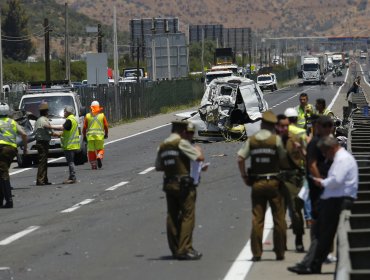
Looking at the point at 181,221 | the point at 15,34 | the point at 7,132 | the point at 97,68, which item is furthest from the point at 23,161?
the point at 15,34

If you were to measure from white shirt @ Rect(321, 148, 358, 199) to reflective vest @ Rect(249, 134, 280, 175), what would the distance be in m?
1.94

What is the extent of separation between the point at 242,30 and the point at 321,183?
609 feet

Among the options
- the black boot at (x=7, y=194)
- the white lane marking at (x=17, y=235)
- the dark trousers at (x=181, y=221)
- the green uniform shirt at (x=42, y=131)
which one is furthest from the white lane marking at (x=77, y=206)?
the dark trousers at (x=181, y=221)

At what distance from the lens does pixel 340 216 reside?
40.9ft

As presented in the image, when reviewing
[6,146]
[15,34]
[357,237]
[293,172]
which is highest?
[293,172]

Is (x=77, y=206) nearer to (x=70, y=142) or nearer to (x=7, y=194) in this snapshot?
(x=7, y=194)

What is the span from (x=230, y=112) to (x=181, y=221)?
24834 millimetres

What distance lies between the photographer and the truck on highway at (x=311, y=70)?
13462 cm

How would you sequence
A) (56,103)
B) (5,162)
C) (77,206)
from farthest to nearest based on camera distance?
(56,103) < (77,206) < (5,162)

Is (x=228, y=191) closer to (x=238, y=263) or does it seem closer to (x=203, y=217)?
(x=203, y=217)

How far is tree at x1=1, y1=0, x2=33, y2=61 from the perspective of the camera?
164m

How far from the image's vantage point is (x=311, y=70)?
5320 inches

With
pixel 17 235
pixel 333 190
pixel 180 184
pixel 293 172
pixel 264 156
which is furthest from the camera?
pixel 17 235

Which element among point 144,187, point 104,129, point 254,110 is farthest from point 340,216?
point 254,110
